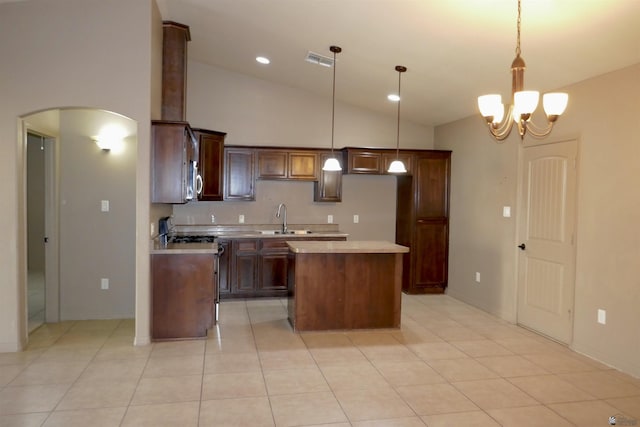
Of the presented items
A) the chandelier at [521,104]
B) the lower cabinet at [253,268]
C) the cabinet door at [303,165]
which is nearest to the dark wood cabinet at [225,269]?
the lower cabinet at [253,268]

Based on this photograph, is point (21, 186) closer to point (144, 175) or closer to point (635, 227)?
point (144, 175)

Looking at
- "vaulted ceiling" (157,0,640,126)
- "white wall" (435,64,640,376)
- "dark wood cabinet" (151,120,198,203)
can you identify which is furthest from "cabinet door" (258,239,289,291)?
"white wall" (435,64,640,376)

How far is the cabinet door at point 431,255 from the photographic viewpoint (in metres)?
6.86

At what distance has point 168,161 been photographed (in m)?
4.48

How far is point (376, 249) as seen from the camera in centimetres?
488

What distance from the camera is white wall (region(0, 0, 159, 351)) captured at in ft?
13.6

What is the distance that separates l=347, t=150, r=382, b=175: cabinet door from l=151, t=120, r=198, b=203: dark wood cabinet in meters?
2.84

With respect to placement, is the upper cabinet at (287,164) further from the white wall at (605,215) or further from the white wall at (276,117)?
the white wall at (605,215)

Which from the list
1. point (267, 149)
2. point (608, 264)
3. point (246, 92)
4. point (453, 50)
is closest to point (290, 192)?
point (267, 149)

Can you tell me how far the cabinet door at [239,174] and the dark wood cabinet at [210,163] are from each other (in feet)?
0.52

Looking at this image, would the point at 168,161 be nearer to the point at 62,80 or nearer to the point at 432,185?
the point at 62,80

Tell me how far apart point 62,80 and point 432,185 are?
500 centimetres

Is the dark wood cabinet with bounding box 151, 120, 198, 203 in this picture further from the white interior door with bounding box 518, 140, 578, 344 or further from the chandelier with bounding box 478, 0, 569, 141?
the white interior door with bounding box 518, 140, 578, 344

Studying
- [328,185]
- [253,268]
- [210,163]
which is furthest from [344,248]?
[210,163]
